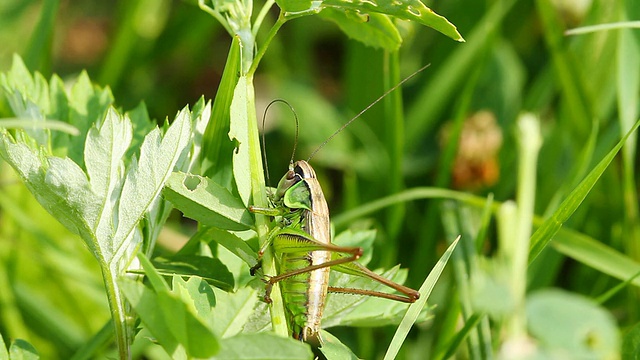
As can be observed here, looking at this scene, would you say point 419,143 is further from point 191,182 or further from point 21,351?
point 21,351

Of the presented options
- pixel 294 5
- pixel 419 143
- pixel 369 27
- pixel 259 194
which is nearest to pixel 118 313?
pixel 259 194

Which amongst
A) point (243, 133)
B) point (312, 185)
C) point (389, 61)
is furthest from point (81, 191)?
point (389, 61)

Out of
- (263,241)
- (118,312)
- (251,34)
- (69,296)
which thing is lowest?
(69,296)

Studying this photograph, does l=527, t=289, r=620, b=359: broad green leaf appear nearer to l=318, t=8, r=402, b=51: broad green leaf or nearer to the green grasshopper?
the green grasshopper

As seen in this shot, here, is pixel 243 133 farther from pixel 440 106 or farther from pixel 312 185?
pixel 440 106

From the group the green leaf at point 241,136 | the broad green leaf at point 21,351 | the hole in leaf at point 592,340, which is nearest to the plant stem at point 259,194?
the green leaf at point 241,136

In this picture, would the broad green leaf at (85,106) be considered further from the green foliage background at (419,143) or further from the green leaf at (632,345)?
the green leaf at (632,345)
